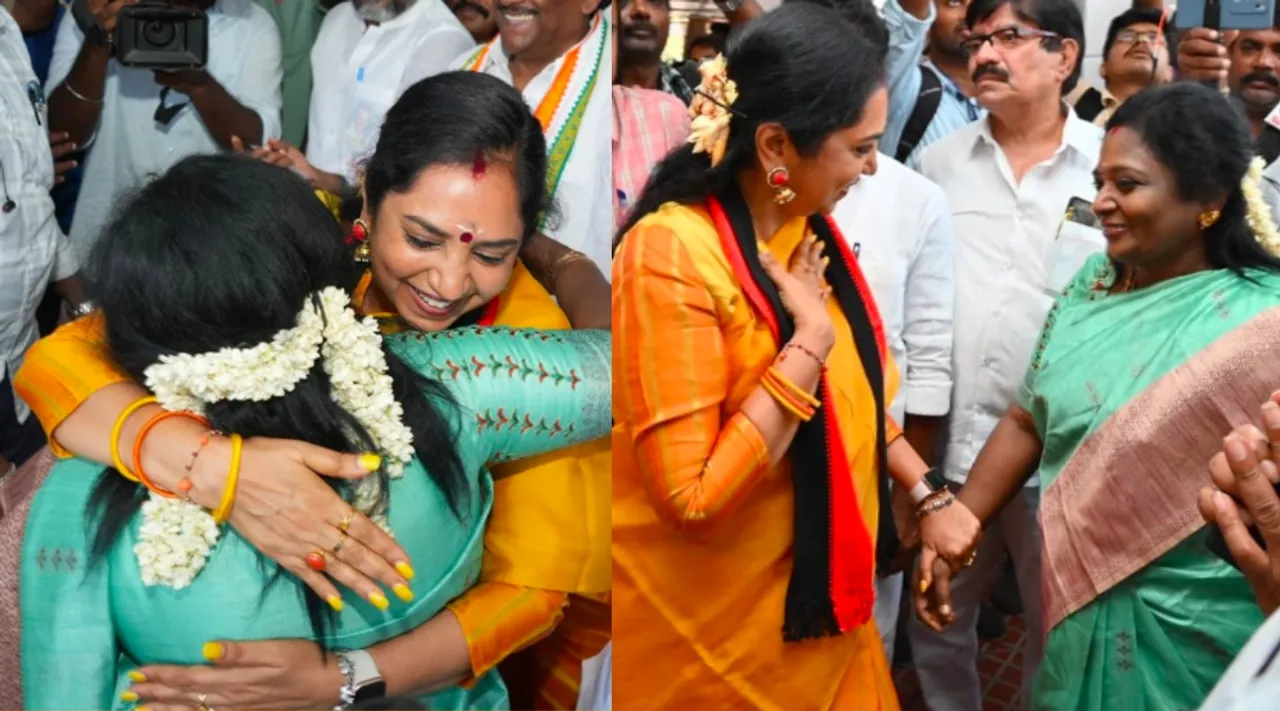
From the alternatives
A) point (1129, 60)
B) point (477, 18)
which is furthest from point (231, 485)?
point (1129, 60)

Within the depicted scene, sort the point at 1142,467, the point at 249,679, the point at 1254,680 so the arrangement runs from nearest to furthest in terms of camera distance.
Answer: the point at 1254,680 → the point at 249,679 → the point at 1142,467

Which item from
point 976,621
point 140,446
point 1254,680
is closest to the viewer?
point 1254,680

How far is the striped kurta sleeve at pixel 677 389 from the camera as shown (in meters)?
1.25

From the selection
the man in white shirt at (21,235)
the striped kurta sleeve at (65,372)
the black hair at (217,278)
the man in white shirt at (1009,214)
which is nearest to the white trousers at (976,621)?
the man in white shirt at (1009,214)

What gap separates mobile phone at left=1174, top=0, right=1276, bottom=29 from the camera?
4.40 ft

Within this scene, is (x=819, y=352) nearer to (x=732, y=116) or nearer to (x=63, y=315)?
(x=732, y=116)

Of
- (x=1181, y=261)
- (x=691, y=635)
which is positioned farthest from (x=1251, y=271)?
(x=691, y=635)

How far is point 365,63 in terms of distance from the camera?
132 centimetres

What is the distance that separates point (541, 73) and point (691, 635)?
76 cm

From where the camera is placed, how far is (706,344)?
1253mm

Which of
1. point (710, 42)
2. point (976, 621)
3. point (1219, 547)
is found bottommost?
point (976, 621)

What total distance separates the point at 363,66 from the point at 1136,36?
0.97 m

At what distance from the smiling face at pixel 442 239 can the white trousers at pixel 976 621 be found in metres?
0.76

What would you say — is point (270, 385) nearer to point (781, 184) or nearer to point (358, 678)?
point (358, 678)
